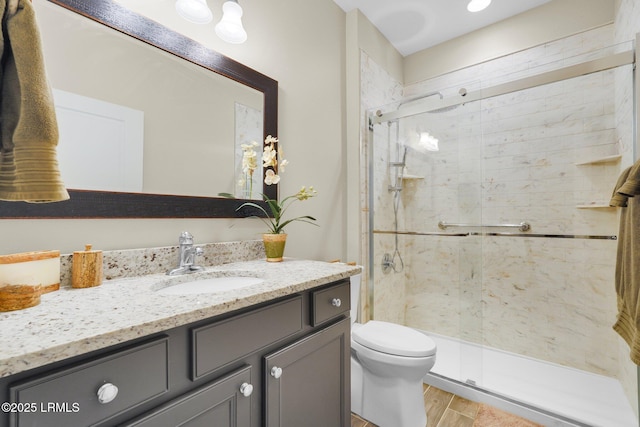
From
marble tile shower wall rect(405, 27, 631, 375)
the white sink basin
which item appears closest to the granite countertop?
the white sink basin

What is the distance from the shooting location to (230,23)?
53.8 inches

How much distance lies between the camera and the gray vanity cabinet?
1.70 ft

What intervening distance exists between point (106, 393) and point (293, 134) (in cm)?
153

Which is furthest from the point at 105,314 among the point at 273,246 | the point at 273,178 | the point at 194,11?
the point at 194,11

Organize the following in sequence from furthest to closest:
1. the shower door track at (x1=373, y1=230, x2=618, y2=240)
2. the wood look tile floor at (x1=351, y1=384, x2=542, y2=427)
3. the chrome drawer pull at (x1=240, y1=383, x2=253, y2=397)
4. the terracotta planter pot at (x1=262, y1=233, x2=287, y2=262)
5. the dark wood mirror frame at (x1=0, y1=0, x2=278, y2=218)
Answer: the shower door track at (x1=373, y1=230, x2=618, y2=240) < the wood look tile floor at (x1=351, y1=384, x2=542, y2=427) < the terracotta planter pot at (x1=262, y1=233, x2=287, y2=262) < the dark wood mirror frame at (x1=0, y1=0, x2=278, y2=218) < the chrome drawer pull at (x1=240, y1=383, x2=253, y2=397)

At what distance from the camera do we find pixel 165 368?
25.5 inches

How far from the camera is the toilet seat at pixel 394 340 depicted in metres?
1.46

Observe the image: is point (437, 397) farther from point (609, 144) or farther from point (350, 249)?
point (609, 144)

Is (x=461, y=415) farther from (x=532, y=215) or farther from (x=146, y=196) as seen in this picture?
(x=146, y=196)

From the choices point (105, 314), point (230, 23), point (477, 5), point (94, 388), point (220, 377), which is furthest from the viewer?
point (477, 5)

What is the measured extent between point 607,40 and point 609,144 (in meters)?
0.73

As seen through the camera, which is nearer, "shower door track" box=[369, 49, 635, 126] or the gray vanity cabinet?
the gray vanity cabinet

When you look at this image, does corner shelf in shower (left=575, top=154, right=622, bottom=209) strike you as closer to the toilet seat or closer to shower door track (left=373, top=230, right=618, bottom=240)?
shower door track (left=373, top=230, right=618, bottom=240)

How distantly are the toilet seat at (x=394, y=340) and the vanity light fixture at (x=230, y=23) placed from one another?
1.59 meters
